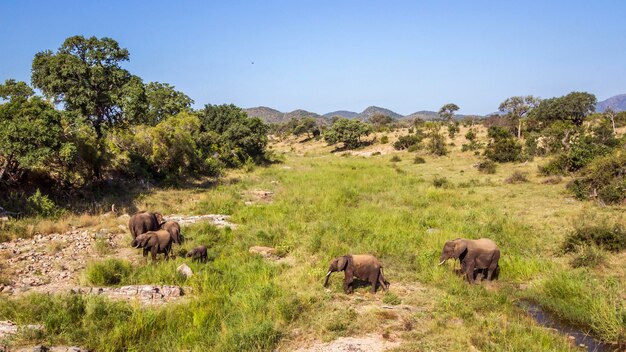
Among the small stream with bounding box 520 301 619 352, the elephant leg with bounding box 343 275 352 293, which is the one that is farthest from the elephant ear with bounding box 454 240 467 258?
the elephant leg with bounding box 343 275 352 293

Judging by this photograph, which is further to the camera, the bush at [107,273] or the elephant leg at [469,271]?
the elephant leg at [469,271]

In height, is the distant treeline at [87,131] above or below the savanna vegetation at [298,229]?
above

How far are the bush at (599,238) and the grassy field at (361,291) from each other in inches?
18.1

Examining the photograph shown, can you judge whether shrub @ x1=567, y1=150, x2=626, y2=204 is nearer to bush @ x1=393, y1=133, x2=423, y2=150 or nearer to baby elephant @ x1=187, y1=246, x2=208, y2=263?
baby elephant @ x1=187, y1=246, x2=208, y2=263

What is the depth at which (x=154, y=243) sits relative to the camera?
11.4m

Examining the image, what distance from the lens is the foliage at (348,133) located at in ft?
185

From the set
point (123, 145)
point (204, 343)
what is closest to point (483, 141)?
point (123, 145)

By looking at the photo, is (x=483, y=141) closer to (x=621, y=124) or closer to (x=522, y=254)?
(x=621, y=124)

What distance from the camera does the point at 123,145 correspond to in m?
24.9

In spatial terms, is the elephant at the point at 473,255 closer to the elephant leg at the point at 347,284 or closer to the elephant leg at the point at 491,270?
the elephant leg at the point at 491,270

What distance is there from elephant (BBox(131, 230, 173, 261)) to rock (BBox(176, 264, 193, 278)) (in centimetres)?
120

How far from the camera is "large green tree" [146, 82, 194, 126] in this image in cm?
3453

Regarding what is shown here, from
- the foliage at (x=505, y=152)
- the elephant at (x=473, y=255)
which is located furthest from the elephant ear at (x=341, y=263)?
the foliage at (x=505, y=152)

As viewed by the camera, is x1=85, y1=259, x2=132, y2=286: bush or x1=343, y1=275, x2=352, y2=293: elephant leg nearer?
x1=343, y1=275, x2=352, y2=293: elephant leg
